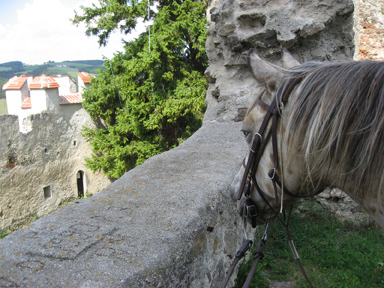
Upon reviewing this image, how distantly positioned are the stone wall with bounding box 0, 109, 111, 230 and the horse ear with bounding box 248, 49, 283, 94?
11.2m

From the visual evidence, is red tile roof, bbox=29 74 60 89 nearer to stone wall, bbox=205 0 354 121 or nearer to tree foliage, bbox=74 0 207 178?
tree foliage, bbox=74 0 207 178

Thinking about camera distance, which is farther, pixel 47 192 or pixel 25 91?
pixel 25 91

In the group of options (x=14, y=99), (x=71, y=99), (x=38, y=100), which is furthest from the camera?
(x=71, y=99)

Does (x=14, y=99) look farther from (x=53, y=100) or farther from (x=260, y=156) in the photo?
(x=260, y=156)

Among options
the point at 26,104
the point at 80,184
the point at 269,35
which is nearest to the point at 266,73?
the point at 269,35

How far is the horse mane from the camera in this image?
1.19m

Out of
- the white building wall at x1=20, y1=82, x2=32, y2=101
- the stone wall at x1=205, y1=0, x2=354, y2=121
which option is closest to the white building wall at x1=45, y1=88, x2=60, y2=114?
the white building wall at x1=20, y1=82, x2=32, y2=101

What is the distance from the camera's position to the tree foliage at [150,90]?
12.9 meters

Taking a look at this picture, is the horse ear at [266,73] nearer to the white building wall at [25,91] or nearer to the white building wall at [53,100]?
the white building wall at [53,100]

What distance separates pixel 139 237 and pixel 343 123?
96 cm

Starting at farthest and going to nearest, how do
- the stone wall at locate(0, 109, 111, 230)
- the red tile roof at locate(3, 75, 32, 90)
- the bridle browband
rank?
1. the red tile roof at locate(3, 75, 32, 90)
2. the stone wall at locate(0, 109, 111, 230)
3. the bridle browband

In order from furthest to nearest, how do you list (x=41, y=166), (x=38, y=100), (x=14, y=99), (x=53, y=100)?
(x=53, y=100), (x=14, y=99), (x=38, y=100), (x=41, y=166)

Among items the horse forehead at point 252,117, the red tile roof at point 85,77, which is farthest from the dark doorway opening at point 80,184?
the horse forehead at point 252,117

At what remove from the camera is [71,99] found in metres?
13.8
